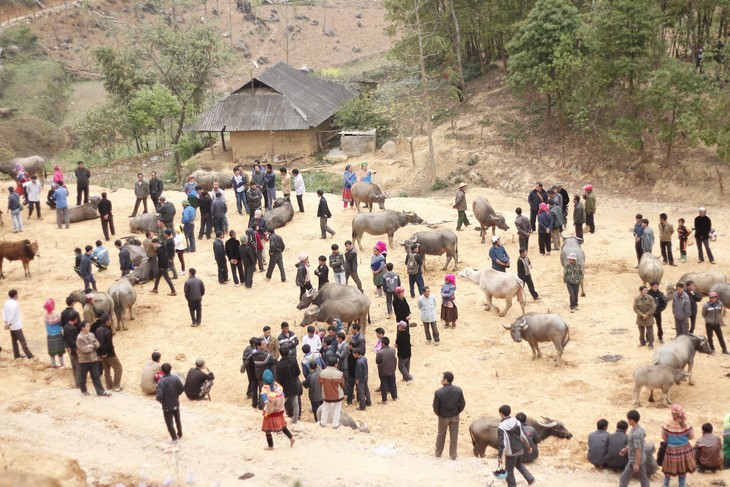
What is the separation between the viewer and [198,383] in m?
15.1

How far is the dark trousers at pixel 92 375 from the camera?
49.3ft

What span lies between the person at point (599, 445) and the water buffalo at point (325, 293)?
699cm

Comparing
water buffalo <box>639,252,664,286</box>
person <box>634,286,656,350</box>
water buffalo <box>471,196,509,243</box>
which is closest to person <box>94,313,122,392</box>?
person <box>634,286,656,350</box>

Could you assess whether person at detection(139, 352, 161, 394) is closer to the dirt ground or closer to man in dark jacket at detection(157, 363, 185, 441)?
the dirt ground

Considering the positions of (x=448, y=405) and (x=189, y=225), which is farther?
(x=189, y=225)

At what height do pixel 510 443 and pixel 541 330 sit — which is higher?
pixel 541 330

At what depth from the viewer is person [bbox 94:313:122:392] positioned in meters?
14.9

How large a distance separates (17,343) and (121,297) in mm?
2496

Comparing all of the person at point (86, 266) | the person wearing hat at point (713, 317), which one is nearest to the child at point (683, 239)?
the person wearing hat at point (713, 317)

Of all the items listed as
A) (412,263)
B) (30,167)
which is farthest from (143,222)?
(412,263)

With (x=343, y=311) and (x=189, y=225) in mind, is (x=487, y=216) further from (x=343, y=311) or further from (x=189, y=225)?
(x=189, y=225)

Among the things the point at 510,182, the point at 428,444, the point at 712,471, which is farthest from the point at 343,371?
the point at 510,182

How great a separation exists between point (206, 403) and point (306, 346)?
88.4 inches

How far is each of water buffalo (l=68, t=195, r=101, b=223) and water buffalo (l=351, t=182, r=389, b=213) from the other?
866 centimetres
